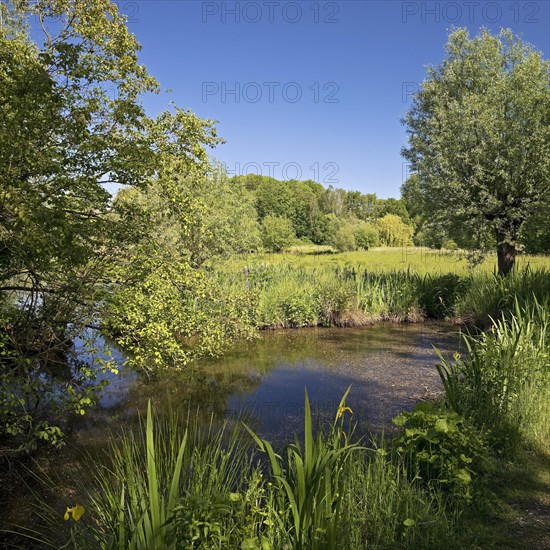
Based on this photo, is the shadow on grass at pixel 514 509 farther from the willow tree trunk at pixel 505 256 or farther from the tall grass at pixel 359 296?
the willow tree trunk at pixel 505 256

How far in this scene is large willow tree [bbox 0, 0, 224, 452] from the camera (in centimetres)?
431

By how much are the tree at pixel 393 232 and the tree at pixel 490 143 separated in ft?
159

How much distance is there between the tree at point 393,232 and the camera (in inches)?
2520

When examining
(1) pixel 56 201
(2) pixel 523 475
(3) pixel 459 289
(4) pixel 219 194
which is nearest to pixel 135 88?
(1) pixel 56 201

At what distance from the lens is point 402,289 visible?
1634cm

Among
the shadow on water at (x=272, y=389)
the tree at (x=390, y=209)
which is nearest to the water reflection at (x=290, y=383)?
the shadow on water at (x=272, y=389)

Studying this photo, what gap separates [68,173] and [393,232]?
62950mm

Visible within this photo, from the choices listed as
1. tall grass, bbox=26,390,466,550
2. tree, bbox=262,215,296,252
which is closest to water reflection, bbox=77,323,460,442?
tall grass, bbox=26,390,466,550

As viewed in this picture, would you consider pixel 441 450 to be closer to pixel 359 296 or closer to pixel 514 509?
pixel 514 509

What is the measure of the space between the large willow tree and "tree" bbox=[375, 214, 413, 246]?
59760 mm

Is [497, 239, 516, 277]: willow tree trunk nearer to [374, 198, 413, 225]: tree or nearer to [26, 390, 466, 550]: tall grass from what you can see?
[26, 390, 466, 550]: tall grass

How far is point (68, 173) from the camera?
528 cm

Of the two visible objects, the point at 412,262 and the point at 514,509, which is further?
the point at 412,262

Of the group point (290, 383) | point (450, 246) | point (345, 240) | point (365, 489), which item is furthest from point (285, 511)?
point (345, 240)
